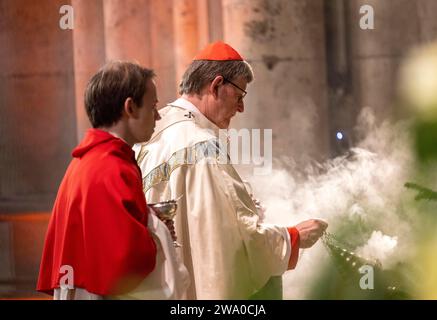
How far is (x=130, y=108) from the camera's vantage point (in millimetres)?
4203

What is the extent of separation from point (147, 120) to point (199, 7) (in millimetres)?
3443

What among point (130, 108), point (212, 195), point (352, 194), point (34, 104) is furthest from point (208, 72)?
point (34, 104)

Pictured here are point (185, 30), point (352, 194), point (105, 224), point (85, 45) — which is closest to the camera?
point (105, 224)

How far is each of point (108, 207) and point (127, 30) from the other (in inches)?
149

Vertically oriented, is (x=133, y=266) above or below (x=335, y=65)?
below

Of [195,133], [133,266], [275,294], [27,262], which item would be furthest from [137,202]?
[27,262]

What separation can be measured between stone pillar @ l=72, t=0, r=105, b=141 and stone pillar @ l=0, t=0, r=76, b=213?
0.11 m

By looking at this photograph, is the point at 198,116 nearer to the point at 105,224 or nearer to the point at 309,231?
the point at 309,231

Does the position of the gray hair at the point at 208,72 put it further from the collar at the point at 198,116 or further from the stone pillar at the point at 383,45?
the stone pillar at the point at 383,45

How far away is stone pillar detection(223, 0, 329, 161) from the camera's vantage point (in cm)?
719

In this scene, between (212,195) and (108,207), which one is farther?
(212,195)

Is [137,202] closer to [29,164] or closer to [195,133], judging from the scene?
[195,133]

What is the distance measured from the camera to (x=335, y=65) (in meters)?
7.59

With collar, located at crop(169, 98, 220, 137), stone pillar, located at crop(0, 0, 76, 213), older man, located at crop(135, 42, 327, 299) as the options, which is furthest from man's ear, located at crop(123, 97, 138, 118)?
stone pillar, located at crop(0, 0, 76, 213)
